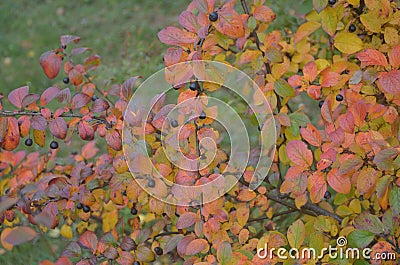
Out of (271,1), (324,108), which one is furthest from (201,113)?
(271,1)

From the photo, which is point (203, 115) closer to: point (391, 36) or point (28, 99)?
point (28, 99)

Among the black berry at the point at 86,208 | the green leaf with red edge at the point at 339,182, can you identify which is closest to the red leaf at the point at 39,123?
the black berry at the point at 86,208

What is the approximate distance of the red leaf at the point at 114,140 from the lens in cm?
155

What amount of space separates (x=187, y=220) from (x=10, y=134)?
0.58 m

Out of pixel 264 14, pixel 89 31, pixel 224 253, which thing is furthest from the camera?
pixel 89 31

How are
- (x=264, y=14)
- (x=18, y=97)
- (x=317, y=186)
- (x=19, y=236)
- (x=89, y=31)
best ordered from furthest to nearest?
(x=89, y=31) → (x=264, y=14) → (x=18, y=97) → (x=317, y=186) → (x=19, y=236)

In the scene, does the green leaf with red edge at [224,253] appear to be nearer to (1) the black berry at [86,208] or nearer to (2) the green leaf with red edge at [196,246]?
(2) the green leaf with red edge at [196,246]

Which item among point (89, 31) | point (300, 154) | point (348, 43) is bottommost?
point (300, 154)

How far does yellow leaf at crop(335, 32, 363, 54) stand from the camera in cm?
169

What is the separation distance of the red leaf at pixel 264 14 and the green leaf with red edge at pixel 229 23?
0.21 meters

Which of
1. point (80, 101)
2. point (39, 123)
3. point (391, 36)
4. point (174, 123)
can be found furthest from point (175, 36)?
point (391, 36)

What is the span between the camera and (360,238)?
144 centimetres

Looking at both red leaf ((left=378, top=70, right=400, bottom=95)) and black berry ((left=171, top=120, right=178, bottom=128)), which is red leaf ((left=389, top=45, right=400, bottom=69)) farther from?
black berry ((left=171, top=120, right=178, bottom=128))

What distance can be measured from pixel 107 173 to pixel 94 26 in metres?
3.05
